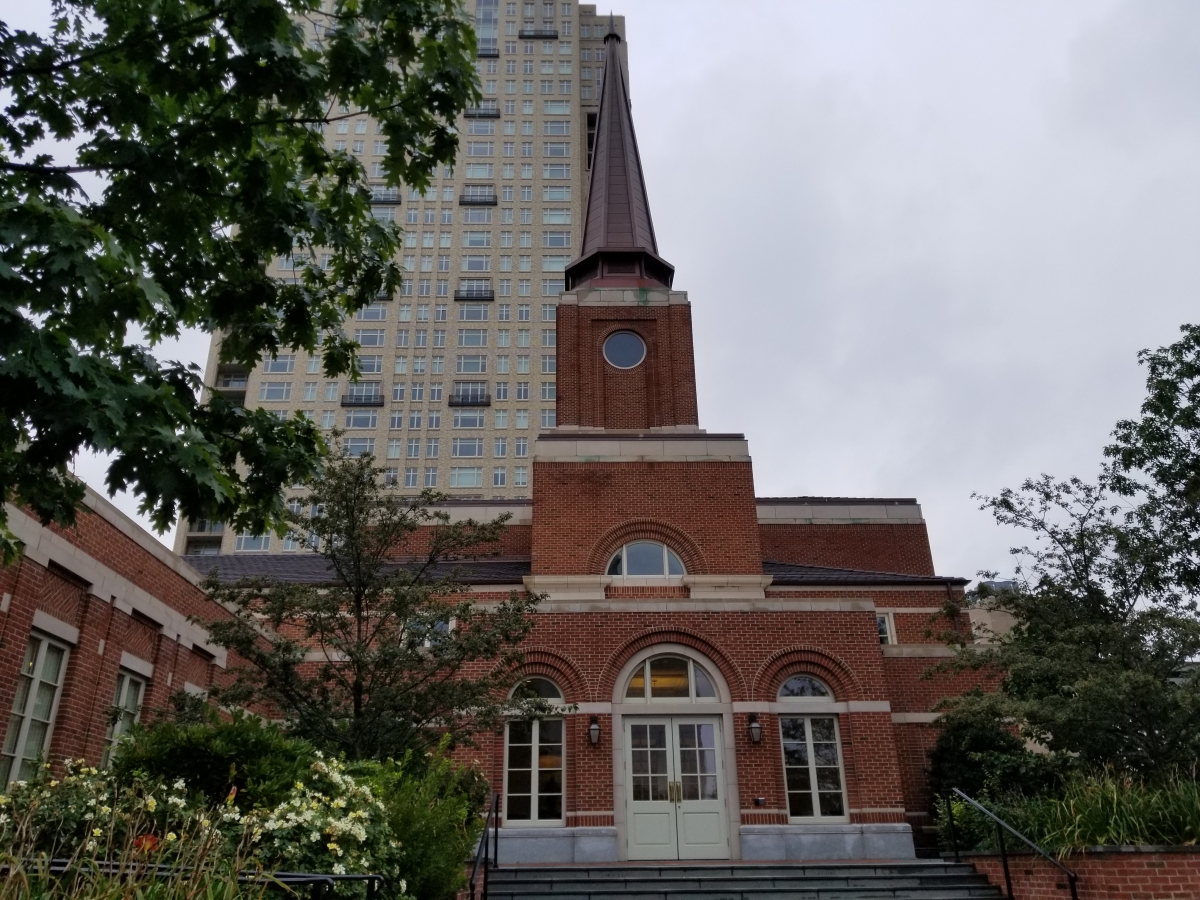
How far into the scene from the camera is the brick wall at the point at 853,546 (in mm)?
30891

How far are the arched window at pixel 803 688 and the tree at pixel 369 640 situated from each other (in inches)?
272

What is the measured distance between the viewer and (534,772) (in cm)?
1897

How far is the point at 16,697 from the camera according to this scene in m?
12.3

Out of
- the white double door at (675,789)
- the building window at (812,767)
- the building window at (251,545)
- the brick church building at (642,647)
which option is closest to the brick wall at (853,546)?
the brick church building at (642,647)

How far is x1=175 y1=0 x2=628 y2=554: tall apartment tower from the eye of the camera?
67.2m

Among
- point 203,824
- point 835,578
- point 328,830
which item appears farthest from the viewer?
point 835,578

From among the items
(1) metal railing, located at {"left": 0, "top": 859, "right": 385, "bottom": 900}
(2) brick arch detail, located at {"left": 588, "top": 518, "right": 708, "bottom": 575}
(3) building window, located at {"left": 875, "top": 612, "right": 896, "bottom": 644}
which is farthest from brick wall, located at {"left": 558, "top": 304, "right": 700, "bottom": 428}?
(1) metal railing, located at {"left": 0, "top": 859, "right": 385, "bottom": 900}

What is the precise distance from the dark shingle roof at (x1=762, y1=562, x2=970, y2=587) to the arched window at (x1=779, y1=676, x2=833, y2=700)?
558 centimetres

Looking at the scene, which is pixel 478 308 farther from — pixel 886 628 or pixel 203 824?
pixel 203 824

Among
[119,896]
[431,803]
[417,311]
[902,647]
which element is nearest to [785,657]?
[902,647]

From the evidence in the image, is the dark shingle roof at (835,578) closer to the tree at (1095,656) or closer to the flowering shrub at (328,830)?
the tree at (1095,656)

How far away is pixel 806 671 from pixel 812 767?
187 centimetres

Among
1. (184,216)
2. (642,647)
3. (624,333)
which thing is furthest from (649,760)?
(184,216)

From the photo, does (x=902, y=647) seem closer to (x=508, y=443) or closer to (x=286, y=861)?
(x=286, y=861)
